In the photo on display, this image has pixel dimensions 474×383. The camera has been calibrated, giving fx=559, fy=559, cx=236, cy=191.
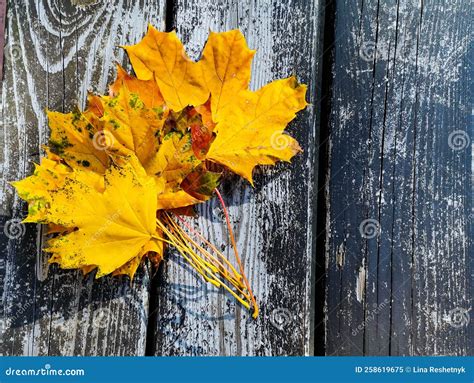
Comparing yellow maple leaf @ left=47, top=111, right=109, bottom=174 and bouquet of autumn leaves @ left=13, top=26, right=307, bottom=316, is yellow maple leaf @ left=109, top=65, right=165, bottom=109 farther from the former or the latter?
yellow maple leaf @ left=47, top=111, right=109, bottom=174

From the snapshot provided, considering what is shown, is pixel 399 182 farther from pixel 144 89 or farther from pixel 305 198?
pixel 144 89

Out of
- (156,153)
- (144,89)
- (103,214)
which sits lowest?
(103,214)

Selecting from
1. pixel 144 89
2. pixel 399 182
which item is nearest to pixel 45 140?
pixel 144 89

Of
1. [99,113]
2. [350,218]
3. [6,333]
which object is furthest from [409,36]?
[6,333]

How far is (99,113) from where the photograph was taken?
4.72 feet

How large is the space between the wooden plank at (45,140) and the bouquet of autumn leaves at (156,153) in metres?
0.10

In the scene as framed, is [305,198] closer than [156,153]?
No

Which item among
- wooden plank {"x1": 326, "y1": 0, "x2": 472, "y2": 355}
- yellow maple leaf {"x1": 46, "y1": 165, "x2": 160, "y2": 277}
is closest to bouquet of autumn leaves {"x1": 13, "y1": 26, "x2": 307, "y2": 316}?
yellow maple leaf {"x1": 46, "y1": 165, "x2": 160, "y2": 277}

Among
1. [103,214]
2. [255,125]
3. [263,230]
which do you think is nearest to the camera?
[103,214]

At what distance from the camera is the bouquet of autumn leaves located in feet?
4.40

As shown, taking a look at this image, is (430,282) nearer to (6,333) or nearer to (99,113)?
(99,113)

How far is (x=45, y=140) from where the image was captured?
152 cm

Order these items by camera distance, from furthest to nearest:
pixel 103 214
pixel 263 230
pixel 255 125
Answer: pixel 263 230 → pixel 255 125 → pixel 103 214

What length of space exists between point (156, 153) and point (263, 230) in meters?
0.39
